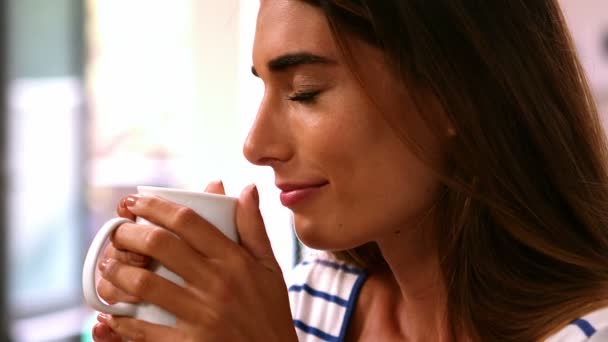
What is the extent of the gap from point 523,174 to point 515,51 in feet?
0.46

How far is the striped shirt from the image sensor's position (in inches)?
42.8

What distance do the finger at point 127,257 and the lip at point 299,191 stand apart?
0.18 meters

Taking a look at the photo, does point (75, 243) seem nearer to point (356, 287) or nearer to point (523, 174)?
point (356, 287)

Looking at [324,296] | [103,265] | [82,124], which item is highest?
[82,124]

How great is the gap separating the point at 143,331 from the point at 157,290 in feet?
0.14

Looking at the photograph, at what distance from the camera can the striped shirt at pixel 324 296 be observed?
1.09 metres

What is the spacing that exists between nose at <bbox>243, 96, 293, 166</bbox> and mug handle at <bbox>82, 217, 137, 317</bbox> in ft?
0.60

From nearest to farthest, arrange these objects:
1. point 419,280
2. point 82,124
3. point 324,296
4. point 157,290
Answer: point 157,290
point 419,280
point 324,296
point 82,124

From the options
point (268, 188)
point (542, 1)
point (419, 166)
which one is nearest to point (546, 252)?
point (419, 166)

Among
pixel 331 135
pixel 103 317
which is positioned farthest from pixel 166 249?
pixel 331 135

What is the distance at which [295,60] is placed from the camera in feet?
2.85

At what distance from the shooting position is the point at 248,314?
2.64ft

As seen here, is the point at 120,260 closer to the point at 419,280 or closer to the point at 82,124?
the point at 419,280

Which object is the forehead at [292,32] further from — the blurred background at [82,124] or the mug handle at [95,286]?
the blurred background at [82,124]
